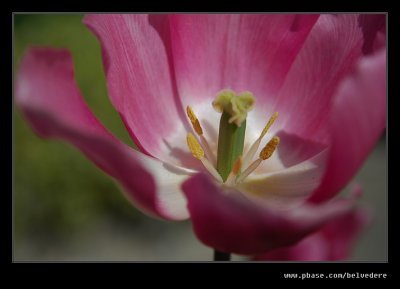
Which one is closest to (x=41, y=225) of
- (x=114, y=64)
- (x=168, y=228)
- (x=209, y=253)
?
(x=168, y=228)

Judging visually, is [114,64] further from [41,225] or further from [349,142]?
[41,225]

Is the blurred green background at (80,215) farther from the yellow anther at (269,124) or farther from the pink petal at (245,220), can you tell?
the pink petal at (245,220)

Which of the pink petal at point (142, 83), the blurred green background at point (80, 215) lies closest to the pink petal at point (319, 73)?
the pink petal at point (142, 83)

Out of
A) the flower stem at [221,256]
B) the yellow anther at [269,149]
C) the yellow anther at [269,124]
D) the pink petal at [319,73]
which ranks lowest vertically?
the flower stem at [221,256]

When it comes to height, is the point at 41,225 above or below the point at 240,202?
above

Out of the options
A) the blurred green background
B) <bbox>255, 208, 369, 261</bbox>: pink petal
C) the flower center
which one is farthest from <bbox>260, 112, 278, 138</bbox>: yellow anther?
the blurred green background

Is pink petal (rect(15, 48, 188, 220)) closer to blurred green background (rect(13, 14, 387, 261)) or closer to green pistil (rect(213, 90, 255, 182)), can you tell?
green pistil (rect(213, 90, 255, 182))
